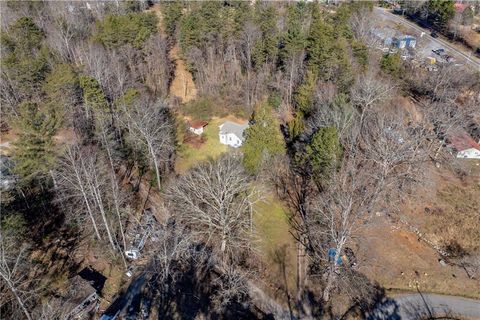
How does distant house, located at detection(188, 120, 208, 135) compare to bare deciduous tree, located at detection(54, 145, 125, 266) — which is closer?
bare deciduous tree, located at detection(54, 145, 125, 266)

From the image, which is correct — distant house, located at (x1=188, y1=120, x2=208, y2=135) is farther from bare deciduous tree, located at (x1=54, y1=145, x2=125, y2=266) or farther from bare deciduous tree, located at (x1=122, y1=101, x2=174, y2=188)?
bare deciduous tree, located at (x1=54, y1=145, x2=125, y2=266)

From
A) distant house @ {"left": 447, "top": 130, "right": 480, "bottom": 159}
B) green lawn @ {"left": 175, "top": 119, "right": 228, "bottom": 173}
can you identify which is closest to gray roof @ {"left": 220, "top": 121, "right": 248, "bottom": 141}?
green lawn @ {"left": 175, "top": 119, "right": 228, "bottom": 173}

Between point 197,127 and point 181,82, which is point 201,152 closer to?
point 197,127

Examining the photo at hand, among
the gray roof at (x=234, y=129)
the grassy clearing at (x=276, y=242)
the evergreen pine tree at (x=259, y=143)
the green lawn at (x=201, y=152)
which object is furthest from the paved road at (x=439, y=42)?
the grassy clearing at (x=276, y=242)

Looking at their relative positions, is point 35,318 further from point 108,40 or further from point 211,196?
point 108,40

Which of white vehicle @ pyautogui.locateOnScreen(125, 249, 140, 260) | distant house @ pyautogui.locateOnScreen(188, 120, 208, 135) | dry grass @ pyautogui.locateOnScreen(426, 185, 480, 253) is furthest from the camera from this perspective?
distant house @ pyautogui.locateOnScreen(188, 120, 208, 135)

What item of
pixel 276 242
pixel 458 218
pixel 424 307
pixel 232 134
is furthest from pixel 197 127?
pixel 424 307

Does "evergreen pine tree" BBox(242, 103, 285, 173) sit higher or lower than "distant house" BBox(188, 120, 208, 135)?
higher

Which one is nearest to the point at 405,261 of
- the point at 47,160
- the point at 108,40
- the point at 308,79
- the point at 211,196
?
the point at 211,196
